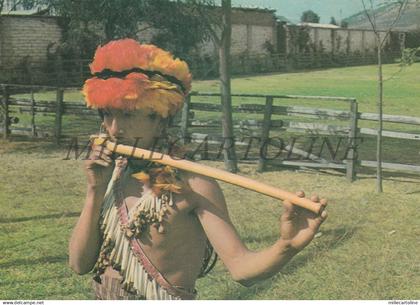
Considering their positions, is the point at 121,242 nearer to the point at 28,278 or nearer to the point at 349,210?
the point at 28,278

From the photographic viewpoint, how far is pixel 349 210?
6.16 m

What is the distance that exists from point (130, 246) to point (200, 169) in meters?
0.34

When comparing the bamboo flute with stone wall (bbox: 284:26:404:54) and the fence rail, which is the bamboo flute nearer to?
the fence rail

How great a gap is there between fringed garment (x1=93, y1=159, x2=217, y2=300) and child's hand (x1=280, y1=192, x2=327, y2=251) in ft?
1.26

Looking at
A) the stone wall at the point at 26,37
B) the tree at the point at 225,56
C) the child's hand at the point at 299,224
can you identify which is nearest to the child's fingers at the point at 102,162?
the child's hand at the point at 299,224

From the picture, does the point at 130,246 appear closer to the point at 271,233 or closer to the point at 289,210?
the point at 289,210

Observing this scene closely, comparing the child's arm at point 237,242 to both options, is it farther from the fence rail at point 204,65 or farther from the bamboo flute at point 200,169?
the fence rail at point 204,65

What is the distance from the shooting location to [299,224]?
1.49 meters

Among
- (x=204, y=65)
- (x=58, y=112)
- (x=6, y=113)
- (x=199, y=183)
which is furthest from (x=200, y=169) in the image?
(x=204, y=65)

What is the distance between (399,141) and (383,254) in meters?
6.53

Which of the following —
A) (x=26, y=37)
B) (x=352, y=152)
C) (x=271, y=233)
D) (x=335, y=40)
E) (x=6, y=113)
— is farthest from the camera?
(x=335, y=40)

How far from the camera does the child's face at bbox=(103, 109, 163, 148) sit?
1789 mm

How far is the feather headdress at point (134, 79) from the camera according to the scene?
1.74 meters

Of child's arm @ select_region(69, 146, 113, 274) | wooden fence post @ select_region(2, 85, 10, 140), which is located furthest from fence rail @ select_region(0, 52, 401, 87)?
child's arm @ select_region(69, 146, 113, 274)
